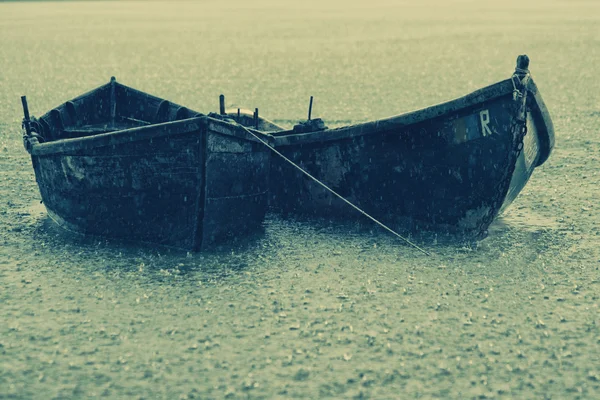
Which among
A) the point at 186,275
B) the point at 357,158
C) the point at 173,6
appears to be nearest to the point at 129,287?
the point at 186,275

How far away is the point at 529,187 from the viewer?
34.9 feet

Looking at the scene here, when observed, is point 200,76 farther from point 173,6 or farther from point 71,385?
point 173,6

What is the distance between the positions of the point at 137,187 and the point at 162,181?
25cm

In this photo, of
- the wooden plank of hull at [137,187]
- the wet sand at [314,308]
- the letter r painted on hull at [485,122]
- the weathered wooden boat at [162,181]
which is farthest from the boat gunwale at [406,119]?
the wooden plank of hull at [137,187]

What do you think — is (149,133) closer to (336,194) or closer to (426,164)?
(336,194)

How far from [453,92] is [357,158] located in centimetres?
1107

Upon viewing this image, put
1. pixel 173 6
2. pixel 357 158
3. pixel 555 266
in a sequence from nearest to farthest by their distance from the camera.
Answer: pixel 555 266
pixel 357 158
pixel 173 6

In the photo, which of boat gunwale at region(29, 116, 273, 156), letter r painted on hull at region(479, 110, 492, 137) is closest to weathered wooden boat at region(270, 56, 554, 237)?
letter r painted on hull at region(479, 110, 492, 137)

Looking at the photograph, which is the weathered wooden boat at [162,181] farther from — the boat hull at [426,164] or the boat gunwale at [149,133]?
the boat hull at [426,164]

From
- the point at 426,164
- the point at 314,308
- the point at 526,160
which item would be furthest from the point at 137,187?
the point at 526,160

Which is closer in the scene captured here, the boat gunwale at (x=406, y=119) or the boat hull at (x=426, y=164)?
the boat gunwale at (x=406, y=119)

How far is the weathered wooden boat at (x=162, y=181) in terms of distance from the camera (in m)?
7.83

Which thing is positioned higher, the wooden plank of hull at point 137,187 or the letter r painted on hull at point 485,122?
the letter r painted on hull at point 485,122

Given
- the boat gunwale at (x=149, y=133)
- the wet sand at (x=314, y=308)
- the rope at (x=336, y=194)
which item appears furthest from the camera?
the rope at (x=336, y=194)
